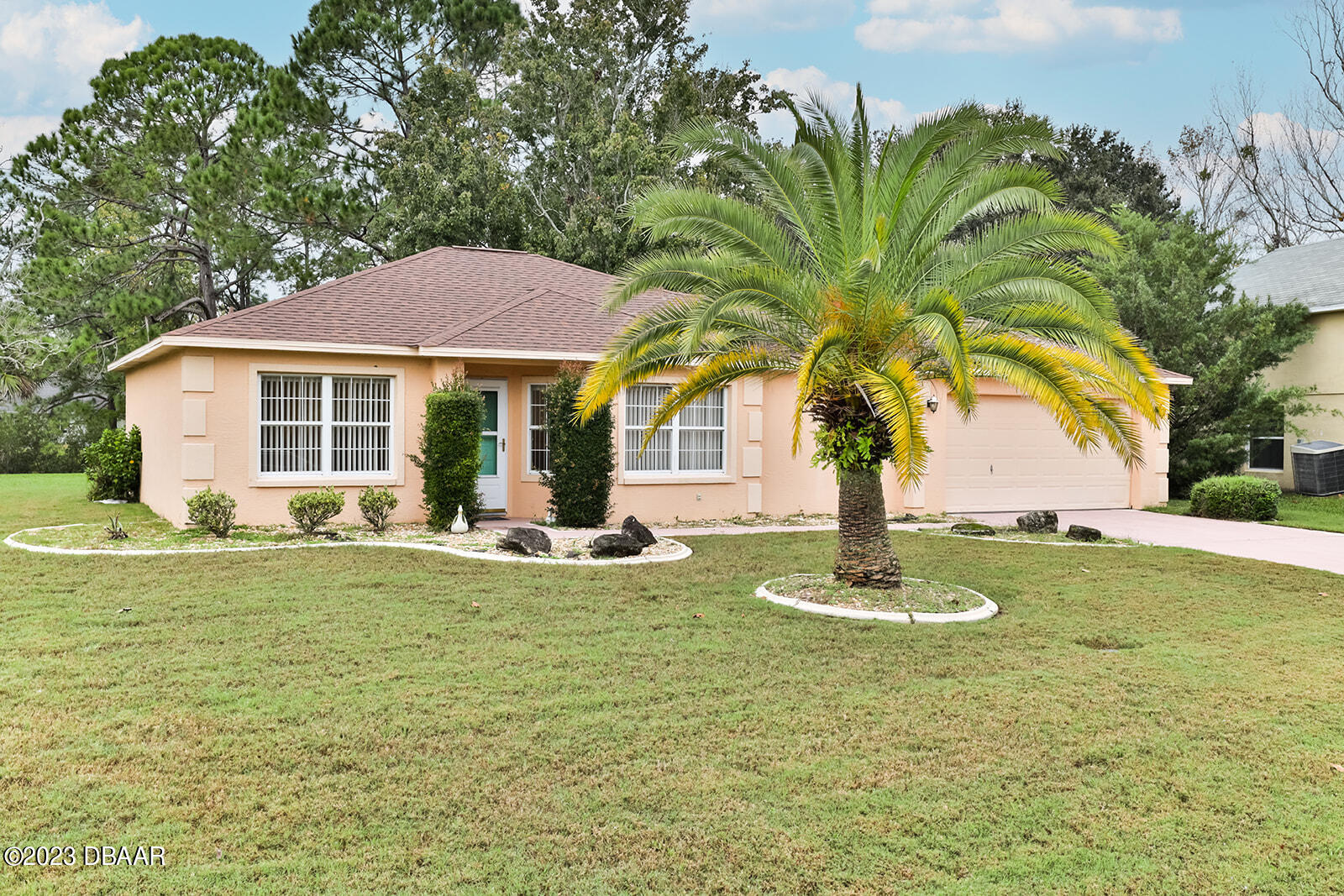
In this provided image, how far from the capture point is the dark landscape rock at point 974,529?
560 inches

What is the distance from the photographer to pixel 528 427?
1495 centimetres

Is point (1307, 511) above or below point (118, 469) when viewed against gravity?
below

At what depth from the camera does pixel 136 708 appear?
5.24 metres

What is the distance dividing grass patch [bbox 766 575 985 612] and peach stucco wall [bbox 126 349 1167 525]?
5809mm

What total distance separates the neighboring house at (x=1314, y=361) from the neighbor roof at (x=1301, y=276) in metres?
0.02

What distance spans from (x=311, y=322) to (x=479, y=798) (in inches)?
443

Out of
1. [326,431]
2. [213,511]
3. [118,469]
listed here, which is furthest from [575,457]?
[118,469]

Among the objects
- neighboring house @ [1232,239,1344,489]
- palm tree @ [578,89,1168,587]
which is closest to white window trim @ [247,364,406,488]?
palm tree @ [578,89,1168,587]

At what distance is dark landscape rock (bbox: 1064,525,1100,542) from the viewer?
13.4 meters

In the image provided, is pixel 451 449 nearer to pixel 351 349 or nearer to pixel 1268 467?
pixel 351 349

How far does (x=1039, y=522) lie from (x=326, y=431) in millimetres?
11253

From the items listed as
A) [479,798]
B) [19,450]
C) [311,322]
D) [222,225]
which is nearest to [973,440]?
[311,322]

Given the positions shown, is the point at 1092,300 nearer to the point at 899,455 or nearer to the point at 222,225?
the point at 899,455

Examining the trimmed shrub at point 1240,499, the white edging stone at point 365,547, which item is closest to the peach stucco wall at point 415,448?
the trimmed shrub at point 1240,499
